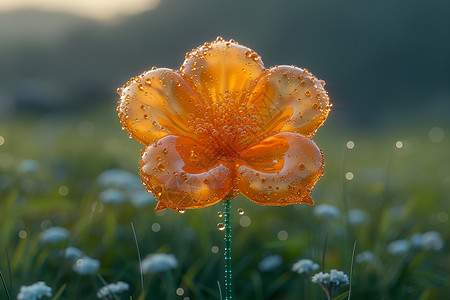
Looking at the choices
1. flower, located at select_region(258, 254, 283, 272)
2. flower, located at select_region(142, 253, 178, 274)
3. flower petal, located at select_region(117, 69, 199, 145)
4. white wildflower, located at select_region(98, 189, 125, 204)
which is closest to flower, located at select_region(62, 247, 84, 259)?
flower, located at select_region(142, 253, 178, 274)

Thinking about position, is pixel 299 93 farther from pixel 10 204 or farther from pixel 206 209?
pixel 10 204

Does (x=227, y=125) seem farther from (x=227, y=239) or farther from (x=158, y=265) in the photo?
(x=158, y=265)

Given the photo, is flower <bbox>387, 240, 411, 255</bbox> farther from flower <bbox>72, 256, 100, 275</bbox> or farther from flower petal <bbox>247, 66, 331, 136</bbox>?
flower <bbox>72, 256, 100, 275</bbox>

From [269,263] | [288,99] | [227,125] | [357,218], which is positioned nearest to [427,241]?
[357,218]

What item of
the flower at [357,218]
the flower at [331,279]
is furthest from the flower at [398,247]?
the flower at [331,279]

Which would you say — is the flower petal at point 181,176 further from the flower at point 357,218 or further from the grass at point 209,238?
the flower at point 357,218

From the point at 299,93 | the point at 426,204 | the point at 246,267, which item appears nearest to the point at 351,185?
the point at 426,204
